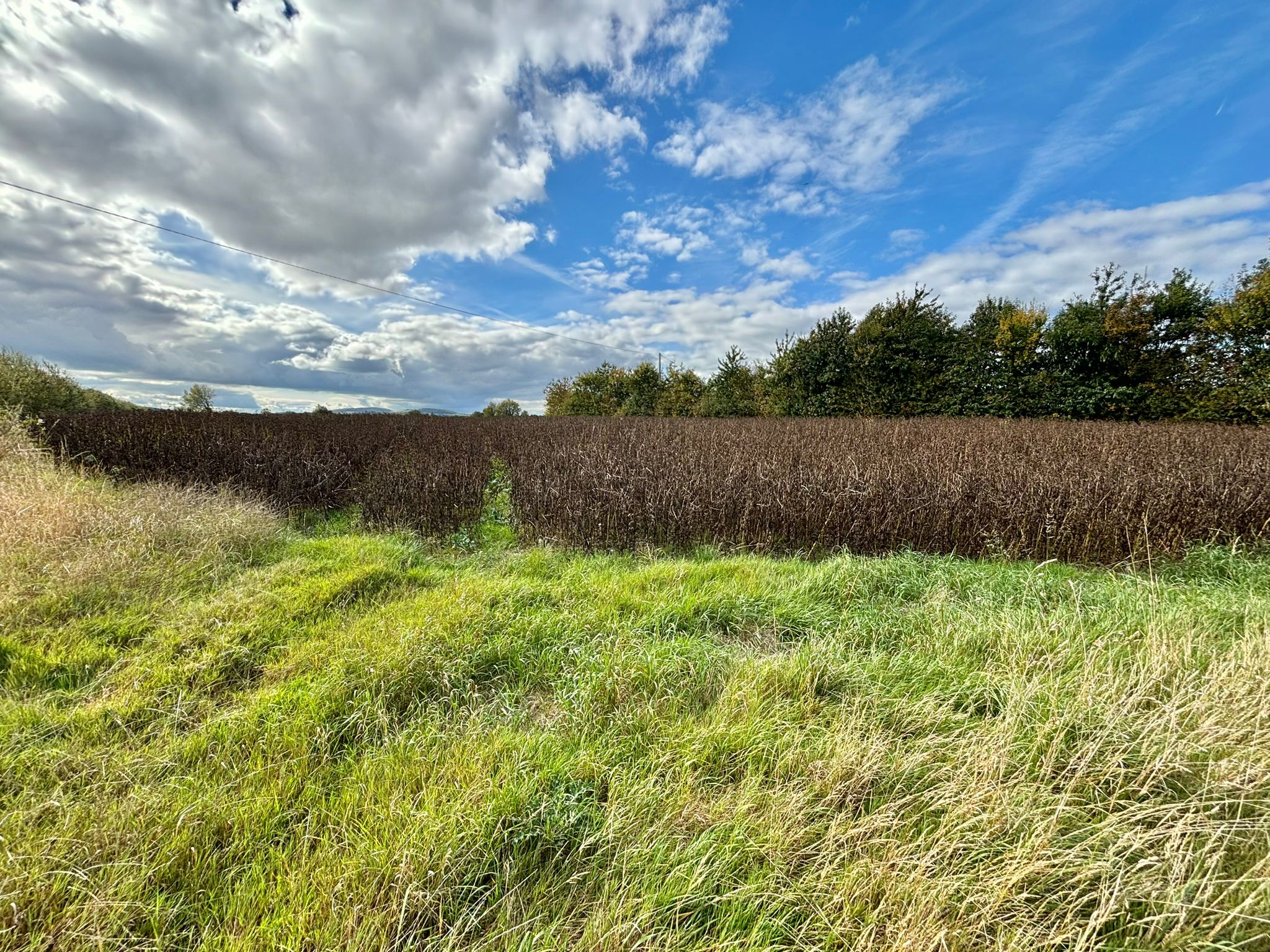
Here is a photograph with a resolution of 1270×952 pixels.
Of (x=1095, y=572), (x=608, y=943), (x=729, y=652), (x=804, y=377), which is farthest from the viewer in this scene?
(x=804, y=377)

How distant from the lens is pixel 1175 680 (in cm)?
200

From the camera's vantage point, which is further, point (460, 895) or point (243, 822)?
point (243, 822)

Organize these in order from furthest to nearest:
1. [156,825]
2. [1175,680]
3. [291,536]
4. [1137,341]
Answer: [1137,341], [291,536], [1175,680], [156,825]

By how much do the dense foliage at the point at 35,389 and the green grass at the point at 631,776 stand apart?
17.1m

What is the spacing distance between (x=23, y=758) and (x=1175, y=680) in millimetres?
5032

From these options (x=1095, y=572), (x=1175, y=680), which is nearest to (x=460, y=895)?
(x=1175, y=680)

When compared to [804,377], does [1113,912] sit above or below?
below

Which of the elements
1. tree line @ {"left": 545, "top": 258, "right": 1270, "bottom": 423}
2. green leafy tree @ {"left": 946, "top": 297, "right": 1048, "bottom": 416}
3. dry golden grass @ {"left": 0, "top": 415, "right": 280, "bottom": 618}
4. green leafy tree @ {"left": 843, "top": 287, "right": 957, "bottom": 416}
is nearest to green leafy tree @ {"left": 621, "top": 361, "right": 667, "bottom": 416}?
tree line @ {"left": 545, "top": 258, "right": 1270, "bottom": 423}

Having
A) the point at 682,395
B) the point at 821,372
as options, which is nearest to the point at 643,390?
the point at 682,395

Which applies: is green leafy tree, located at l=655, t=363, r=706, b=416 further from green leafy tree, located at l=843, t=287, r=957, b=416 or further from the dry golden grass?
the dry golden grass

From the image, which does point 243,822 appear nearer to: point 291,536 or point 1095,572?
point 291,536

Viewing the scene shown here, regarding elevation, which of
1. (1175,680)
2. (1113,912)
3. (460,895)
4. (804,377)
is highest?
(804,377)

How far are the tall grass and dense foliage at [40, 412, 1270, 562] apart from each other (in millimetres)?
1723

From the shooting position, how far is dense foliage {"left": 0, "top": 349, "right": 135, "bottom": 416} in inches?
542
